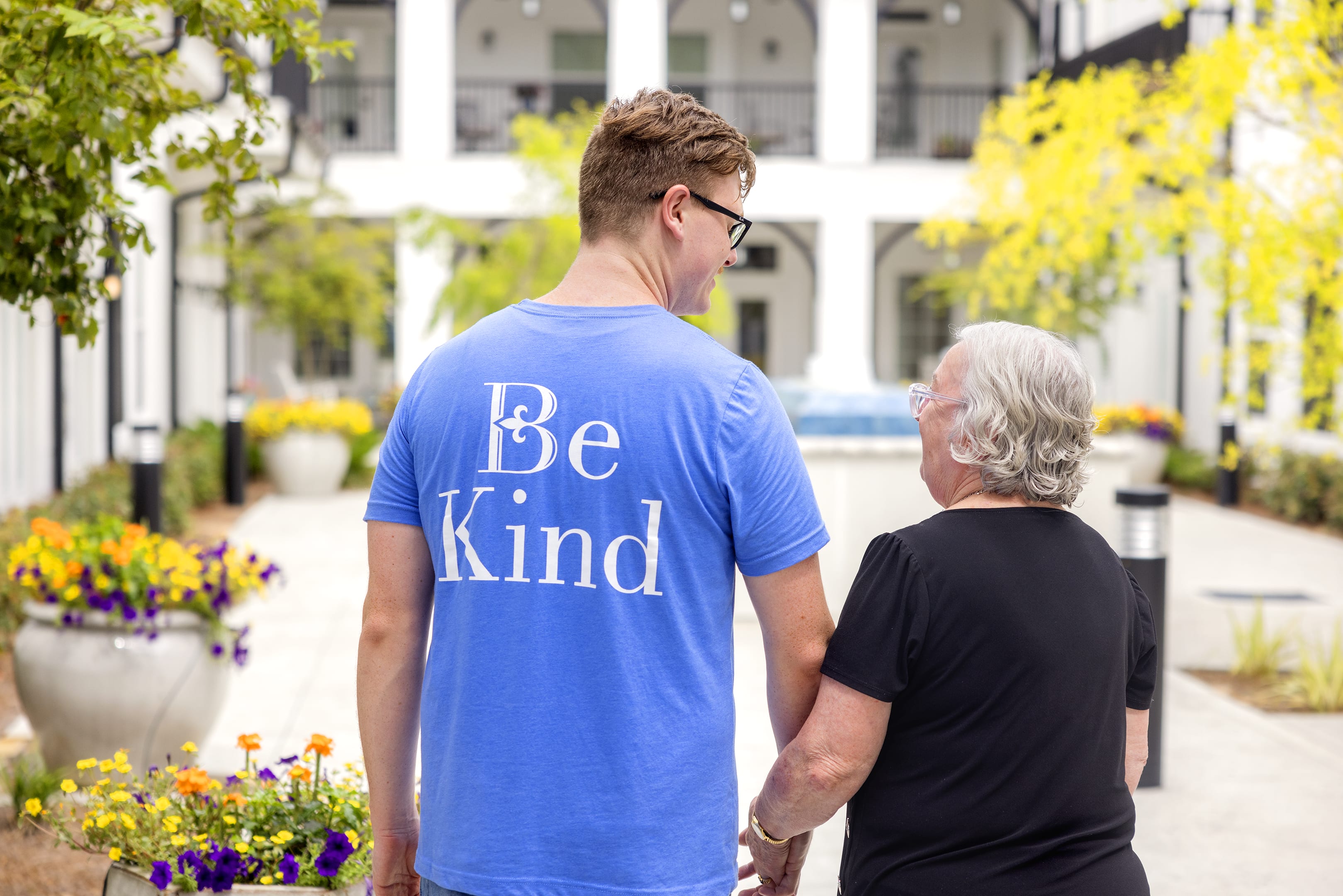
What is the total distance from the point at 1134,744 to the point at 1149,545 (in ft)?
9.44

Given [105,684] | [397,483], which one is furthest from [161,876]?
[105,684]

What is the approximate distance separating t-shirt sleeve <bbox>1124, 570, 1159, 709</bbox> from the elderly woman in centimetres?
4

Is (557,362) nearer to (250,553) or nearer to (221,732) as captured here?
(250,553)

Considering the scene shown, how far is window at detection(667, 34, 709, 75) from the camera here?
23031 millimetres

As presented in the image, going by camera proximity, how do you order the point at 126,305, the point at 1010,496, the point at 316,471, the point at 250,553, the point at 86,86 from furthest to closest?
the point at 316,471 → the point at 126,305 → the point at 250,553 → the point at 86,86 → the point at 1010,496

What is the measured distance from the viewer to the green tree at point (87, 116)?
242 cm

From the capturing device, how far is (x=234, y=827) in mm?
2529

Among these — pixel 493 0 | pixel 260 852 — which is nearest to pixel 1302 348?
pixel 260 852

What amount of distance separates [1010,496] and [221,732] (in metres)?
4.32

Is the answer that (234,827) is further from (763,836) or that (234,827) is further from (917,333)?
(917,333)

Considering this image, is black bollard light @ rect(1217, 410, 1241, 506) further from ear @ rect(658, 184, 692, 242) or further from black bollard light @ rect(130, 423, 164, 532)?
ear @ rect(658, 184, 692, 242)

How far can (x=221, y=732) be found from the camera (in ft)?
17.2

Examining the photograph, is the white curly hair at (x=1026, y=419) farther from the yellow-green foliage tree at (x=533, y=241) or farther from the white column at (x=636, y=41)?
the white column at (x=636, y=41)

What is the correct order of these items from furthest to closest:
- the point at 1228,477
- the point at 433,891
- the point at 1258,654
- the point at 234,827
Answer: the point at 1228,477, the point at 1258,654, the point at 234,827, the point at 433,891
